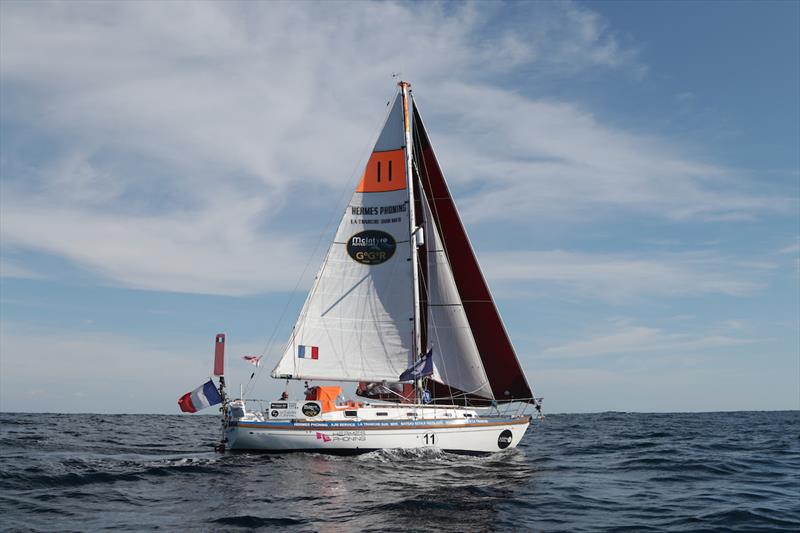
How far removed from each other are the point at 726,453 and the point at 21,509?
28302 millimetres

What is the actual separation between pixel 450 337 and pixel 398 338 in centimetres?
234

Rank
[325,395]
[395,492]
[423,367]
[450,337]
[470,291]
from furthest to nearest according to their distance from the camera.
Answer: [470,291], [450,337], [423,367], [325,395], [395,492]

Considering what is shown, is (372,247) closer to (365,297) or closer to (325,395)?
(365,297)

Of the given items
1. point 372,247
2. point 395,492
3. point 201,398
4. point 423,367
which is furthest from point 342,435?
point 372,247

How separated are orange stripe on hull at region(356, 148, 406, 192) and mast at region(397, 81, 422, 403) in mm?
440

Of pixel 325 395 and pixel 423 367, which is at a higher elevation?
pixel 423 367

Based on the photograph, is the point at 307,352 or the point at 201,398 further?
the point at 307,352

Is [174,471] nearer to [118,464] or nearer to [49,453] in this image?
[118,464]

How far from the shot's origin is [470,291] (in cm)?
2769

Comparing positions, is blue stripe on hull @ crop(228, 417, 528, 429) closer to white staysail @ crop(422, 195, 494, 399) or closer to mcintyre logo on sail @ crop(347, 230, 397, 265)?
white staysail @ crop(422, 195, 494, 399)

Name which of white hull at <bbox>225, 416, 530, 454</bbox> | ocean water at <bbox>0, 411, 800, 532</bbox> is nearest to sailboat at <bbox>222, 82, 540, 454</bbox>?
white hull at <bbox>225, 416, 530, 454</bbox>

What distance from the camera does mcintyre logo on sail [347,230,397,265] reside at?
89.1 feet

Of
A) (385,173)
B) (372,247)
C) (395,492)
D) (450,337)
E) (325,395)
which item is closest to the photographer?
(395,492)

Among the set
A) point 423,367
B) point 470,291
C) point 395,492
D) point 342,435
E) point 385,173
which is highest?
point 385,173
